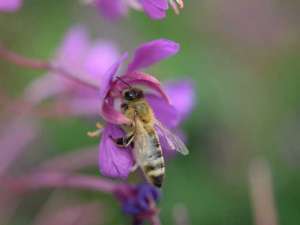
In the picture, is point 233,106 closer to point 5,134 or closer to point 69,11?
point 69,11

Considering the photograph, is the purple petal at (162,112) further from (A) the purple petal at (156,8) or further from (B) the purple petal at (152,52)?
(A) the purple petal at (156,8)

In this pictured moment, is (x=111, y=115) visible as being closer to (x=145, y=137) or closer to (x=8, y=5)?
(x=145, y=137)

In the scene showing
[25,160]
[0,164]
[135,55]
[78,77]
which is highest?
[135,55]

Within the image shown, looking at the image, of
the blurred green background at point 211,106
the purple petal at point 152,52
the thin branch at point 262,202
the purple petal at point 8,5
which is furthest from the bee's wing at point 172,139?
the blurred green background at point 211,106

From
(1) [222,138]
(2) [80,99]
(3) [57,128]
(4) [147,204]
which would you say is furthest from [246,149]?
(4) [147,204]

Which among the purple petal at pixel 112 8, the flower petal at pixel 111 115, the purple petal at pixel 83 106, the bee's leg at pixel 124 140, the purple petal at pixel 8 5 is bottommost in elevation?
the purple petal at pixel 83 106

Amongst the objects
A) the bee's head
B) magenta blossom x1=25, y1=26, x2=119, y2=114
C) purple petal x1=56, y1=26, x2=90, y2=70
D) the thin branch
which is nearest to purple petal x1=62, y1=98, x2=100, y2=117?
magenta blossom x1=25, y1=26, x2=119, y2=114

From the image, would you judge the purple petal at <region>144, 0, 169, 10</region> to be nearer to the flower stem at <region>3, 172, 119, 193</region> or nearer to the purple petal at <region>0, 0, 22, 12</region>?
the purple petal at <region>0, 0, 22, 12</region>

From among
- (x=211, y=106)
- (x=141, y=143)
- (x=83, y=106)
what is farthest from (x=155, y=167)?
(x=211, y=106)
